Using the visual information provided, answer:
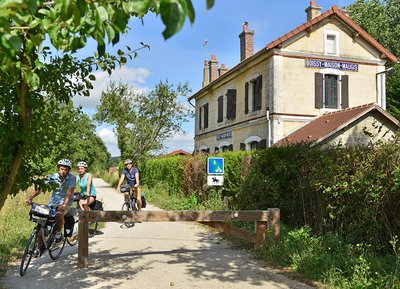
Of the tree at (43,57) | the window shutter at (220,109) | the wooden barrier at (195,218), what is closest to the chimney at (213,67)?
the window shutter at (220,109)

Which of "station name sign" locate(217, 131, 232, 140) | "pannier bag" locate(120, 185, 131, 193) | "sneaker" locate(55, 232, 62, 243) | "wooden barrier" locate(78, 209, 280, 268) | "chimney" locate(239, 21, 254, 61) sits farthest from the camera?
"chimney" locate(239, 21, 254, 61)

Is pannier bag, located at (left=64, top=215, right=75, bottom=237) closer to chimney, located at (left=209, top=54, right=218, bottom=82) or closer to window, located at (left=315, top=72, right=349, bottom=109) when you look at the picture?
window, located at (left=315, top=72, right=349, bottom=109)

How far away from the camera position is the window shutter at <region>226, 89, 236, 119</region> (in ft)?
82.7

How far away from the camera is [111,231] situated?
11.1 meters

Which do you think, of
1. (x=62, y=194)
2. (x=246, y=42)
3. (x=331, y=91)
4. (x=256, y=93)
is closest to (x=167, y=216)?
(x=62, y=194)

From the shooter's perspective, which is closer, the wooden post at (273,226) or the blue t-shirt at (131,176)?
the wooden post at (273,226)

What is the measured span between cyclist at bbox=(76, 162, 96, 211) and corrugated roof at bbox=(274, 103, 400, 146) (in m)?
8.43

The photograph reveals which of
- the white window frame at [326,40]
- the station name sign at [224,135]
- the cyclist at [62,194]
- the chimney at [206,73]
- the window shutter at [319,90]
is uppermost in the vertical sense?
the chimney at [206,73]

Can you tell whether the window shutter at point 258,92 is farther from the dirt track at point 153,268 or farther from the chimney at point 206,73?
the dirt track at point 153,268

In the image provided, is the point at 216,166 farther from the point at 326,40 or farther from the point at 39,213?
the point at 326,40

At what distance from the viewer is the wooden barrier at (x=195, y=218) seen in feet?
23.2

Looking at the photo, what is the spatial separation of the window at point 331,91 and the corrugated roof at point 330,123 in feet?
2.57

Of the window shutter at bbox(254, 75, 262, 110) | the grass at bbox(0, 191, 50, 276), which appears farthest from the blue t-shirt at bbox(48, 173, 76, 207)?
the window shutter at bbox(254, 75, 262, 110)

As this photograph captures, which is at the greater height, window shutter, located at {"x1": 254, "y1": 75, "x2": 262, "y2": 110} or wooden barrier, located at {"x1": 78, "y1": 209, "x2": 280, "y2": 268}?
window shutter, located at {"x1": 254, "y1": 75, "x2": 262, "y2": 110}
